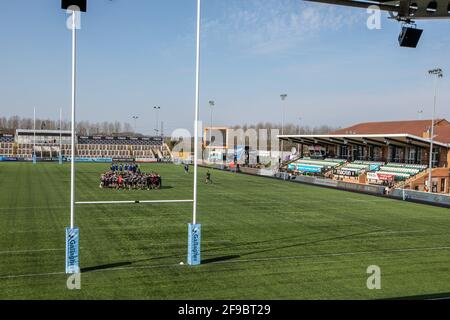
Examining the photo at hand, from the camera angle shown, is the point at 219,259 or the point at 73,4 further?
the point at 219,259

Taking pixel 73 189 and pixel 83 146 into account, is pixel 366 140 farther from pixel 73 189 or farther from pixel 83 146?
pixel 83 146

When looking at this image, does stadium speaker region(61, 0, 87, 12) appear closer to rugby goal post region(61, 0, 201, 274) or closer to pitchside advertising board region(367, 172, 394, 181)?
rugby goal post region(61, 0, 201, 274)

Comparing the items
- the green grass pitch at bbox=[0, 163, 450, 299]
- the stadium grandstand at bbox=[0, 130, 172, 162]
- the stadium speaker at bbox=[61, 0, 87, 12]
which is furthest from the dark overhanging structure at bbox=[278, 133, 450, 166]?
the stadium grandstand at bbox=[0, 130, 172, 162]

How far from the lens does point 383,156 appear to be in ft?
160

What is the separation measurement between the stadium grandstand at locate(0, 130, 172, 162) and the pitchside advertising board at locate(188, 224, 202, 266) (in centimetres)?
6987

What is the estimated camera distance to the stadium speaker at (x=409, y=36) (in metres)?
12.9

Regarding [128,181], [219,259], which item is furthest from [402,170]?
[219,259]

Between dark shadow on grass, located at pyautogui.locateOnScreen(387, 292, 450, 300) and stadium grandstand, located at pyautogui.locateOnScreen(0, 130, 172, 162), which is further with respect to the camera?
stadium grandstand, located at pyautogui.locateOnScreen(0, 130, 172, 162)

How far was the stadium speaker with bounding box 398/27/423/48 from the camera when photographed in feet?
42.4

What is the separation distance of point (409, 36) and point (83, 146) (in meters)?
85.9

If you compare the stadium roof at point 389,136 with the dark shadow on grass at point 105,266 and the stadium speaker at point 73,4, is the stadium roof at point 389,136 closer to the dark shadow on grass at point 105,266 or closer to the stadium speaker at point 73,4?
the dark shadow on grass at point 105,266

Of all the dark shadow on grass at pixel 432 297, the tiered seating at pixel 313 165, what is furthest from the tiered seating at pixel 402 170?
the dark shadow on grass at pixel 432 297

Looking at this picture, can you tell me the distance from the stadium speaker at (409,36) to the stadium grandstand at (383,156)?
27.8 meters
